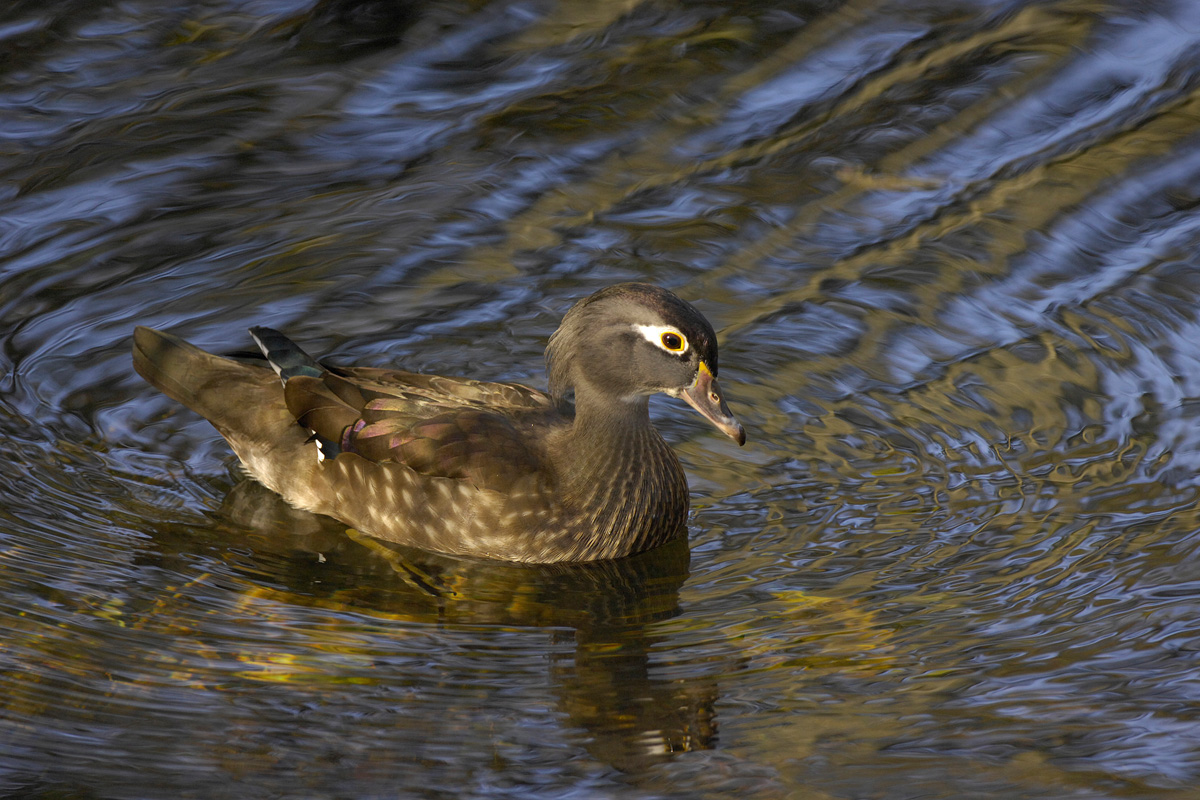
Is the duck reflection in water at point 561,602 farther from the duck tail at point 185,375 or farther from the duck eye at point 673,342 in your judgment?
the duck eye at point 673,342

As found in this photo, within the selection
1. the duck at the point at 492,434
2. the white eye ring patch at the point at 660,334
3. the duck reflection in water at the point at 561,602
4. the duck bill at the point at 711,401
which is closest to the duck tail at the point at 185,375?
the duck at the point at 492,434

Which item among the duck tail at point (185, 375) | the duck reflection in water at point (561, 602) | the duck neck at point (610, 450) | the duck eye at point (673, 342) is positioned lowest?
the duck reflection in water at point (561, 602)

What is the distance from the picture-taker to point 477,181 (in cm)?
928

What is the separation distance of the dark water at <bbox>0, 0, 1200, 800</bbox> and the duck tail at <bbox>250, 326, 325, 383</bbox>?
58 centimetres

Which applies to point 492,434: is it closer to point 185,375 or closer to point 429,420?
point 429,420

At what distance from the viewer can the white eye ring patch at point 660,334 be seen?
21.3ft

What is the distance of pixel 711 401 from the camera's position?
660 cm

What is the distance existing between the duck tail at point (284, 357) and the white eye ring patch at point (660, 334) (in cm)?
154

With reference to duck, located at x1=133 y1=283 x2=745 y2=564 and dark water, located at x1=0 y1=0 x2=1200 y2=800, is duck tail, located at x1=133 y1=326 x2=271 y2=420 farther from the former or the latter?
dark water, located at x1=0 y1=0 x2=1200 y2=800

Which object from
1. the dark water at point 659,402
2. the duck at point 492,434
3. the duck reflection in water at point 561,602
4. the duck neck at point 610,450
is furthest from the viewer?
the duck neck at point 610,450

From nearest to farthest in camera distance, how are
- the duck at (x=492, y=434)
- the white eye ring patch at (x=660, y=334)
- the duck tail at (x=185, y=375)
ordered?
the white eye ring patch at (x=660, y=334), the duck at (x=492, y=434), the duck tail at (x=185, y=375)

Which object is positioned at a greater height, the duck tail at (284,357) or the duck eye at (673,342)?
the duck eye at (673,342)

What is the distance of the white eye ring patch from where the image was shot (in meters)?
6.50

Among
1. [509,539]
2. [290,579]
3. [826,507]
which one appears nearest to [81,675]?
[290,579]
